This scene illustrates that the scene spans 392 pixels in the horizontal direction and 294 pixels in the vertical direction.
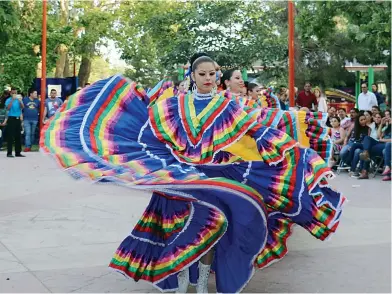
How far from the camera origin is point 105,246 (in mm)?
6254

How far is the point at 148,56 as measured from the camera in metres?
28.6

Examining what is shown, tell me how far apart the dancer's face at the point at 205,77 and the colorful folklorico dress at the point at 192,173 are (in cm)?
6

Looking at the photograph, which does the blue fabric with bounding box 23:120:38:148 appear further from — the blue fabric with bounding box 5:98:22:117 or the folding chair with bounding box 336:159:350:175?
the folding chair with bounding box 336:159:350:175

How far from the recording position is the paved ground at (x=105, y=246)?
4988 mm

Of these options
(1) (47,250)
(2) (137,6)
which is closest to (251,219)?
(1) (47,250)

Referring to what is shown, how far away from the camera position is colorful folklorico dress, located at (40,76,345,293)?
429 centimetres

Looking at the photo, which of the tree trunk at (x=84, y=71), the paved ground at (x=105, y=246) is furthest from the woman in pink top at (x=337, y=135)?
the tree trunk at (x=84, y=71)

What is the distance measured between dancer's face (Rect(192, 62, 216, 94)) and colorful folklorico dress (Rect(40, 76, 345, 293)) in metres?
0.06

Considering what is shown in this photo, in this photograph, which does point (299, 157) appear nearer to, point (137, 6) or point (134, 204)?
point (134, 204)

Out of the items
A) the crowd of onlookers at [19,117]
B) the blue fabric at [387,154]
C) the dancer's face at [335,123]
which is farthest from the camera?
the crowd of onlookers at [19,117]

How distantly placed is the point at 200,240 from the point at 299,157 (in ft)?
2.63

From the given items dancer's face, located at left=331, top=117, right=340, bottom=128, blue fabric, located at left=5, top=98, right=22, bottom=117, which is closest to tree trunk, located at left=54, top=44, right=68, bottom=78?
blue fabric, located at left=5, top=98, right=22, bottom=117

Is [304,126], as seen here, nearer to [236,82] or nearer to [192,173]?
[236,82]

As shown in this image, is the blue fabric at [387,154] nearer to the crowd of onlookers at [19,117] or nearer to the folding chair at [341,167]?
the folding chair at [341,167]
